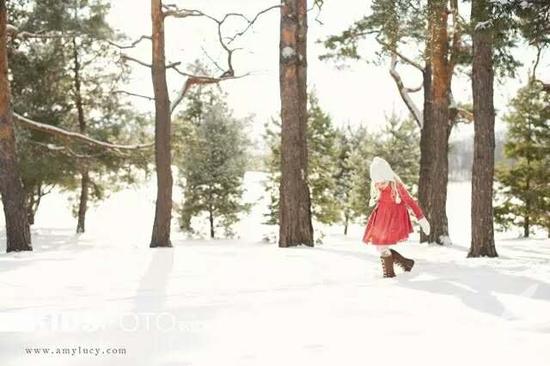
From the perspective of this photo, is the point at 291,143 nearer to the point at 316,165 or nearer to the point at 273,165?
the point at 316,165

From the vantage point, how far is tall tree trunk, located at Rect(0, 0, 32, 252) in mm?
9406

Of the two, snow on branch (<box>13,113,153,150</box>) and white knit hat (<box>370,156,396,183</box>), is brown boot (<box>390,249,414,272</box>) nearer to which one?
white knit hat (<box>370,156,396,183</box>)

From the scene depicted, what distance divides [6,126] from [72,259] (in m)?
3.34

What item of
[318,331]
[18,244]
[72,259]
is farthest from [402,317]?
[18,244]

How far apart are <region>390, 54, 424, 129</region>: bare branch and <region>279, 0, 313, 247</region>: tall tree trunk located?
5.08 m

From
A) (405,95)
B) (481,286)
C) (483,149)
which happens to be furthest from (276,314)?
(405,95)

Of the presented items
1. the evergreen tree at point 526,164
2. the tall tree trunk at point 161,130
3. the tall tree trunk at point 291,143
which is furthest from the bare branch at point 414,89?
the evergreen tree at point 526,164

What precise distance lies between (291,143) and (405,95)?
5.75 m

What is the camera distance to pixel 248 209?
22.4 m

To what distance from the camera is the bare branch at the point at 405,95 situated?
44.6 ft

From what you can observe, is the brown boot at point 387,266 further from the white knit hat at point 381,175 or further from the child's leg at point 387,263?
the white knit hat at point 381,175

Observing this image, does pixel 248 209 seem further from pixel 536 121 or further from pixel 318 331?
pixel 318 331

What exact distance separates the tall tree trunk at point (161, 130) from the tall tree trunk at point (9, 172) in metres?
2.85

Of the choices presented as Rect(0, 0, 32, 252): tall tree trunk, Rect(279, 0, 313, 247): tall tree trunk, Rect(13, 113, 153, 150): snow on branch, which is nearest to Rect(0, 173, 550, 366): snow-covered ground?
Rect(279, 0, 313, 247): tall tree trunk
